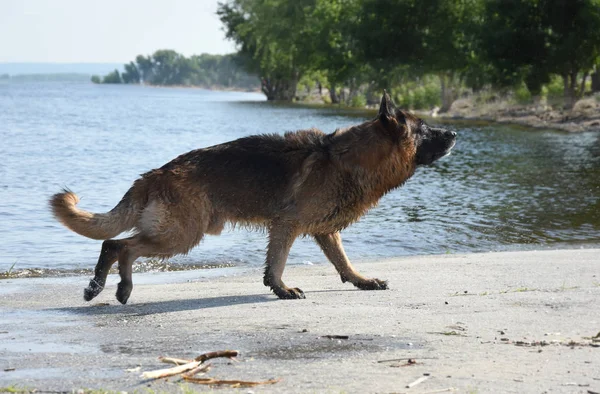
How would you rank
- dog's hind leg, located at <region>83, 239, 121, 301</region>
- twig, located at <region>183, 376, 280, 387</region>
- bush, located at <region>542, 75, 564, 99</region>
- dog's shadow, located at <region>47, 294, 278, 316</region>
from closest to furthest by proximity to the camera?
twig, located at <region>183, 376, 280, 387</region> < dog's shadow, located at <region>47, 294, 278, 316</region> < dog's hind leg, located at <region>83, 239, 121, 301</region> < bush, located at <region>542, 75, 564, 99</region>

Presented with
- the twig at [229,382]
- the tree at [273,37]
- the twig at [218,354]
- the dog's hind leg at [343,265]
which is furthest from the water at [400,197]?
the tree at [273,37]

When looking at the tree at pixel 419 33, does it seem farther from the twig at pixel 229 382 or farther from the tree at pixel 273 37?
the twig at pixel 229 382

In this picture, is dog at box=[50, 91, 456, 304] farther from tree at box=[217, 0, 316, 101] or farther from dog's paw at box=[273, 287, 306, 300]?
tree at box=[217, 0, 316, 101]

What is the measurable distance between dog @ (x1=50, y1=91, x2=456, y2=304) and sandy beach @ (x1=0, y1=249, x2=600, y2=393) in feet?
1.71

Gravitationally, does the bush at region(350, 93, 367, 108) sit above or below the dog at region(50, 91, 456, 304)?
below

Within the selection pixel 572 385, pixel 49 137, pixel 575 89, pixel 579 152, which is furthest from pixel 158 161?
pixel 575 89

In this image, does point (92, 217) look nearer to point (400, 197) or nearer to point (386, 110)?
point (386, 110)

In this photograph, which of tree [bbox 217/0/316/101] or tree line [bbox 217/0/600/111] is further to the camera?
tree [bbox 217/0/316/101]

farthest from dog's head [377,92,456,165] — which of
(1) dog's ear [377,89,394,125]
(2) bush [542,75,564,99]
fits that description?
(2) bush [542,75,564,99]

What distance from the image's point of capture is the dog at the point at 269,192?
8.55 metres

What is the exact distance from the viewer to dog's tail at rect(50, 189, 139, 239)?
846cm

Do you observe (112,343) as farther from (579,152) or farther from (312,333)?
(579,152)

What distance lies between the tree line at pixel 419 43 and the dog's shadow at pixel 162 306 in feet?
152

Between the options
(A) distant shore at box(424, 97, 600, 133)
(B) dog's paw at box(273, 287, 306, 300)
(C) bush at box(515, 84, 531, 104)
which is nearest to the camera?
(B) dog's paw at box(273, 287, 306, 300)
